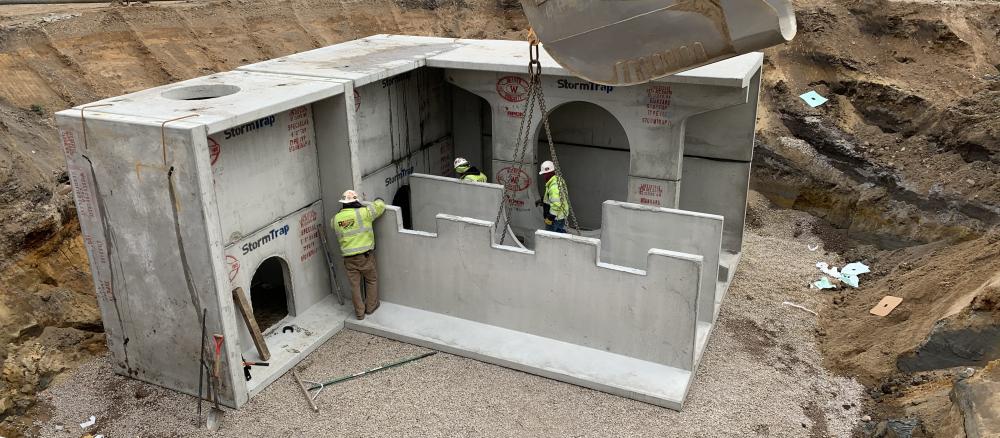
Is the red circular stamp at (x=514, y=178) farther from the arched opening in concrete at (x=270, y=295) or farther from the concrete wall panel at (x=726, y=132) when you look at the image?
the arched opening in concrete at (x=270, y=295)

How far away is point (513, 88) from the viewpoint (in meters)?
10.7

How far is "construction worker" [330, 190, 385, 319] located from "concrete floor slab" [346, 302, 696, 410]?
28 cm

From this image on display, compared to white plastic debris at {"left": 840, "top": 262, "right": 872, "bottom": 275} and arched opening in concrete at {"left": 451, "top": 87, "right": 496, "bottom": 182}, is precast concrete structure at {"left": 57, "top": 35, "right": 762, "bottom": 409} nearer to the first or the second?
arched opening in concrete at {"left": 451, "top": 87, "right": 496, "bottom": 182}

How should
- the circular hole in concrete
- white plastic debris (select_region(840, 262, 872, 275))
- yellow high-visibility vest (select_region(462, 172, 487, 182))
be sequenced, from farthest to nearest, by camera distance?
white plastic debris (select_region(840, 262, 872, 275)) < yellow high-visibility vest (select_region(462, 172, 487, 182)) < the circular hole in concrete

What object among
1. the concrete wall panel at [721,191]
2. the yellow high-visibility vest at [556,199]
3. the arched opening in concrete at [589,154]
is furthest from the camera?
the arched opening in concrete at [589,154]

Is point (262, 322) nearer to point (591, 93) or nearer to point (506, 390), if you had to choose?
point (506, 390)

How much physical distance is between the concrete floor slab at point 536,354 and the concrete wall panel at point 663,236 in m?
0.64

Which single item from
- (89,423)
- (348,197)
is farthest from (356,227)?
(89,423)

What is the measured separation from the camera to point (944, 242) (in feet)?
35.7

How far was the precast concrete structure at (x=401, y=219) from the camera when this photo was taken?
24.2 ft

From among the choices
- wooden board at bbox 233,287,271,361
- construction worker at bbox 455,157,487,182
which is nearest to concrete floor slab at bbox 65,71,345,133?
wooden board at bbox 233,287,271,361

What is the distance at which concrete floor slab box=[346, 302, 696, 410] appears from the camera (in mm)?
7898

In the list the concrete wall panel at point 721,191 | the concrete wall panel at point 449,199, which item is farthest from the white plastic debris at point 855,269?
the concrete wall panel at point 449,199

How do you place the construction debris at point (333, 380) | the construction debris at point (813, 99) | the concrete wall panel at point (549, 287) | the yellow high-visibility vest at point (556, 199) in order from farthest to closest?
the construction debris at point (813, 99) → the yellow high-visibility vest at point (556, 199) → the concrete wall panel at point (549, 287) → the construction debris at point (333, 380)
